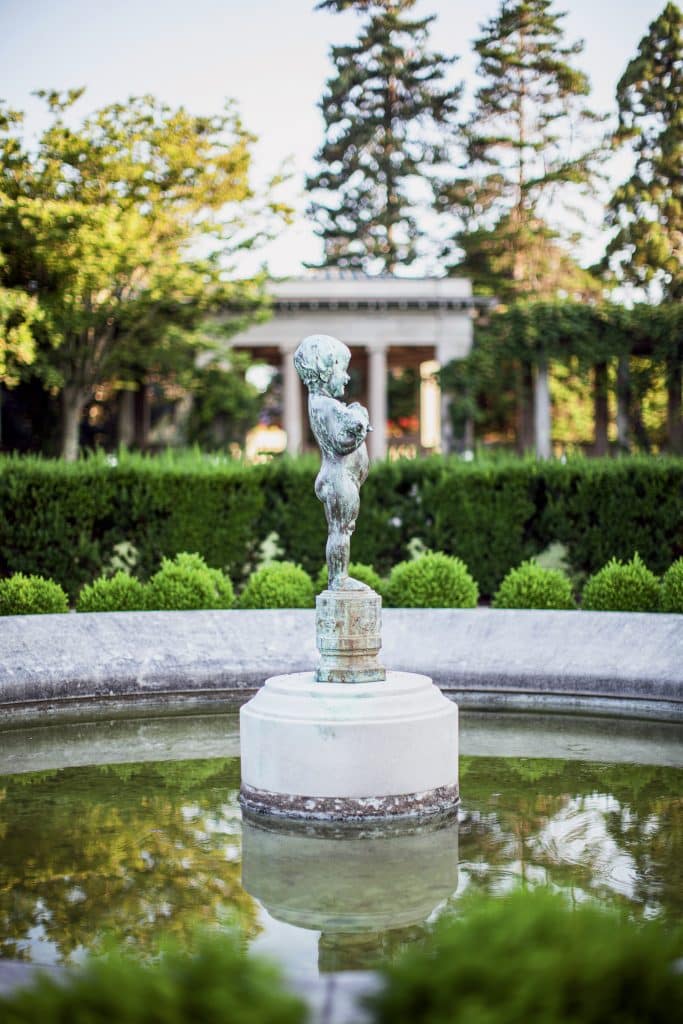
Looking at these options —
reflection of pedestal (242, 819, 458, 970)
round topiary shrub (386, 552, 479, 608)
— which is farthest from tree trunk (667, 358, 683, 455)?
reflection of pedestal (242, 819, 458, 970)

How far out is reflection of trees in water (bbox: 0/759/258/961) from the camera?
217 inches

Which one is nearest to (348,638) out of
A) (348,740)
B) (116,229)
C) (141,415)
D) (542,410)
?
(348,740)

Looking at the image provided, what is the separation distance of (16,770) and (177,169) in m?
22.3

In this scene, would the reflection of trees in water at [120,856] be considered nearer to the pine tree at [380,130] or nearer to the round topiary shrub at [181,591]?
the round topiary shrub at [181,591]

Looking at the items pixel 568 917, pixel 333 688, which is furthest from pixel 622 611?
pixel 568 917

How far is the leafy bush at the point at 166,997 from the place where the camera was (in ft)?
7.94

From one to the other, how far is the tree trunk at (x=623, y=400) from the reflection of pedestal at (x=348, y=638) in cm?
3023

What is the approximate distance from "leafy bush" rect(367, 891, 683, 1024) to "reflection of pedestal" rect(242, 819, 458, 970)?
2.61 meters

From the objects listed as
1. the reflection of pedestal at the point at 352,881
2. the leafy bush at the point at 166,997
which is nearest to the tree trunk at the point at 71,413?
the reflection of pedestal at the point at 352,881

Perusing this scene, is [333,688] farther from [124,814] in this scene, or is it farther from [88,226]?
[88,226]

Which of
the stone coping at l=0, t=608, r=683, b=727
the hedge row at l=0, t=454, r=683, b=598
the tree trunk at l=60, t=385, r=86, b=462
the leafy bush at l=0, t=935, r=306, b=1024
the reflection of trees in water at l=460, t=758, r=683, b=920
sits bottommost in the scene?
the reflection of trees in water at l=460, t=758, r=683, b=920

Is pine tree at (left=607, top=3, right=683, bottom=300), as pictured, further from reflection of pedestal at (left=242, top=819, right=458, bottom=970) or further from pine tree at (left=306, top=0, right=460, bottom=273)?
reflection of pedestal at (left=242, top=819, right=458, bottom=970)

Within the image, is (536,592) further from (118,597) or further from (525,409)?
(525,409)

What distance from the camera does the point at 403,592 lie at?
14555 mm
